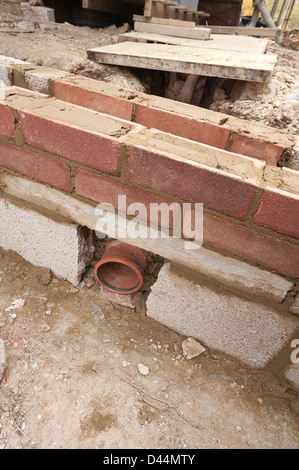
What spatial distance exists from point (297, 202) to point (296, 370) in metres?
1.03

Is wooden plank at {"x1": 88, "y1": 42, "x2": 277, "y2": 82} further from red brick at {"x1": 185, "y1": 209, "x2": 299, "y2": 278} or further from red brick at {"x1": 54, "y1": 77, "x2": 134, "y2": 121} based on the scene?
red brick at {"x1": 185, "y1": 209, "x2": 299, "y2": 278}

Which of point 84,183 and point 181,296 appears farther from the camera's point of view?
point 181,296

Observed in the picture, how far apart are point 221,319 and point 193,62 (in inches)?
106

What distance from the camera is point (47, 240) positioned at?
1.94 metres

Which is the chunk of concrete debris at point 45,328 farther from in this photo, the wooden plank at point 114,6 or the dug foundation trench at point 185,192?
the wooden plank at point 114,6

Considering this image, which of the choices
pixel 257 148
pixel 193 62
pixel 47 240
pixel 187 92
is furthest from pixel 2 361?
pixel 187 92

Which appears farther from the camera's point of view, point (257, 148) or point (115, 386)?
point (257, 148)

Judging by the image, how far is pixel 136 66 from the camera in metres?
3.23

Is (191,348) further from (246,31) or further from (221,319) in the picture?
(246,31)

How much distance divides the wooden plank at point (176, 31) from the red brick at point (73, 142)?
4859 mm
